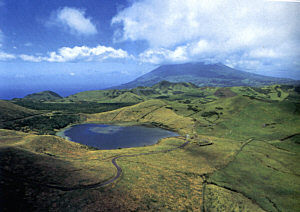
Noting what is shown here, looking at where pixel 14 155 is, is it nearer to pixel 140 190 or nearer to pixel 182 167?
pixel 140 190

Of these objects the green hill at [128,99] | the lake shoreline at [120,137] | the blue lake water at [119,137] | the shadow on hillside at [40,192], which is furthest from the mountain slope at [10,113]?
the green hill at [128,99]

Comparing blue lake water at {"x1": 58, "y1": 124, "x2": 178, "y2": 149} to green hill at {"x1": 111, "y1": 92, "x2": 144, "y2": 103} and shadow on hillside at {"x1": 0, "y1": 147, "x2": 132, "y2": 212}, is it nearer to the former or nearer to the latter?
shadow on hillside at {"x1": 0, "y1": 147, "x2": 132, "y2": 212}

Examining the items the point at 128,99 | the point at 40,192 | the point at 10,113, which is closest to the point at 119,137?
the point at 40,192

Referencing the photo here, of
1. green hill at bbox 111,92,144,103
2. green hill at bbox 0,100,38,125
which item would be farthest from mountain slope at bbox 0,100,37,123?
green hill at bbox 111,92,144,103

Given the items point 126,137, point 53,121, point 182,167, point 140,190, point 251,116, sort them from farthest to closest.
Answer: point 53,121, point 251,116, point 126,137, point 182,167, point 140,190

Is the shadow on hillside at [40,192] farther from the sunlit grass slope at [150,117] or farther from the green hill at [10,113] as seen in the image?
the green hill at [10,113]

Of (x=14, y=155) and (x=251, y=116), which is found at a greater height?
(x=14, y=155)

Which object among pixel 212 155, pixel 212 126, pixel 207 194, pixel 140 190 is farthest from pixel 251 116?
pixel 140 190

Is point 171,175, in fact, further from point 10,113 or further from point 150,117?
point 10,113
